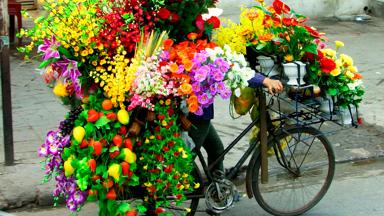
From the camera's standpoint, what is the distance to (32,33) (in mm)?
3982

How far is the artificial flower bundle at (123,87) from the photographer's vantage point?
3871mm

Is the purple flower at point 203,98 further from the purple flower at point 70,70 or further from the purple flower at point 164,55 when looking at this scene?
the purple flower at point 70,70

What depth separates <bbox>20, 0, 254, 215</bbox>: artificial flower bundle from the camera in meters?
3.87

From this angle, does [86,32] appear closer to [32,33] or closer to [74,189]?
[32,33]

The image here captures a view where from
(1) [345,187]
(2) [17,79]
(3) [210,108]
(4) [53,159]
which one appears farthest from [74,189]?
(2) [17,79]

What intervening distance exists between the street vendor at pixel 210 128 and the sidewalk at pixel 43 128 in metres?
1.14

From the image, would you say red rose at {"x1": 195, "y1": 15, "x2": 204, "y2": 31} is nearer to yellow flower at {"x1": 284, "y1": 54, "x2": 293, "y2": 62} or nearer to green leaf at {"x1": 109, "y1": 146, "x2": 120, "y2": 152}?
yellow flower at {"x1": 284, "y1": 54, "x2": 293, "y2": 62}

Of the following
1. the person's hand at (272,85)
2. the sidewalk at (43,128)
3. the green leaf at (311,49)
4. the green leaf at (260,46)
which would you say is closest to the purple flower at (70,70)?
the person's hand at (272,85)

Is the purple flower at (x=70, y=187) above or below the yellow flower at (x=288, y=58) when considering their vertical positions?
below

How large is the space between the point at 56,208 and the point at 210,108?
1.68m

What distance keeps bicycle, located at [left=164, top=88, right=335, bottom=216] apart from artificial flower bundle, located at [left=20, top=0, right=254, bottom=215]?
1.75ft

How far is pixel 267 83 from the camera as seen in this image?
4.30 m

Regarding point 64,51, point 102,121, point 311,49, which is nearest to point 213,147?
point 311,49

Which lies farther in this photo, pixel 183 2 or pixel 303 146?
pixel 303 146
